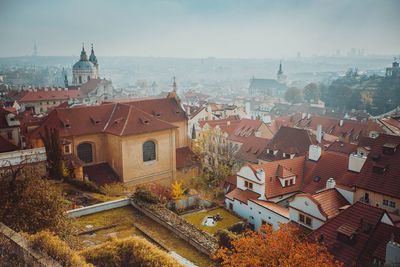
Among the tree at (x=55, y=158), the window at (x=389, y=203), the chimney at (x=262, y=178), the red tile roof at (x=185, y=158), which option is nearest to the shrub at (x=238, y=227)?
the chimney at (x=262, y=178)

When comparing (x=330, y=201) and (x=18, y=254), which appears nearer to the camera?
(x=18, y=254)

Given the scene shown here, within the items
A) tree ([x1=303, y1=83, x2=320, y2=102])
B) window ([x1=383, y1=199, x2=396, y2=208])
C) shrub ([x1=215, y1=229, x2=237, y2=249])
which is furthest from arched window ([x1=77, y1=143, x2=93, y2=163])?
tree ([x1=303, y1=83, x2=320, y2=102])

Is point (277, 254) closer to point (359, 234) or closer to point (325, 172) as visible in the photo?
point (359, 234)

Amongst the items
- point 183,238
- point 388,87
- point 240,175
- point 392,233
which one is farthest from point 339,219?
point 388,87

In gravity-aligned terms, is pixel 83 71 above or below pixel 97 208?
above

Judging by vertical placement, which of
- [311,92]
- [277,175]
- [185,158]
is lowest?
[311,92]

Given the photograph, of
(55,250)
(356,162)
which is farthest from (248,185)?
(55,250)

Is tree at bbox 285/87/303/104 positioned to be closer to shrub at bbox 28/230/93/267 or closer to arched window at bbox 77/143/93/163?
arched window at bbox 77/143/93/163
